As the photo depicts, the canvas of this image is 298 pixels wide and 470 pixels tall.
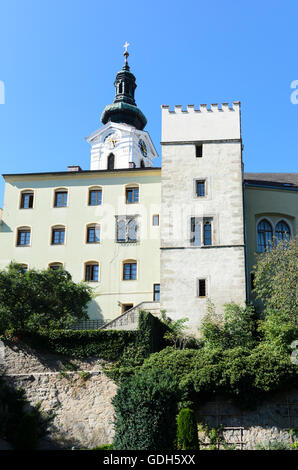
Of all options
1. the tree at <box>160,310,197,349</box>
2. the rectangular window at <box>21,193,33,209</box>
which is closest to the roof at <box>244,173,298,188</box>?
the tree at <box>160,310,197,349</box>

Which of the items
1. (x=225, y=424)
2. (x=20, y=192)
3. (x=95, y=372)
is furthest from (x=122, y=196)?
(x=225, y=424)

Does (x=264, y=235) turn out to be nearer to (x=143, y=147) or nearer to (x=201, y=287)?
(x=201, y=287)

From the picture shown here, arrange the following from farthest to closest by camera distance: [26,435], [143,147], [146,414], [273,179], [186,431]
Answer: [143,147] → [273,179] → [26,435] → [186,431] → [146,414]

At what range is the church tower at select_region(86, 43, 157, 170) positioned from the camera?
56125mm

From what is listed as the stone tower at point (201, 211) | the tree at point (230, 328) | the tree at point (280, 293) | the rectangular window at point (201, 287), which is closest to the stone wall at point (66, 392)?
the tree at point (230, 328)

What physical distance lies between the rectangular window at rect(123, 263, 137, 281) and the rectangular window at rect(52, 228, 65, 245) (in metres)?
4.47

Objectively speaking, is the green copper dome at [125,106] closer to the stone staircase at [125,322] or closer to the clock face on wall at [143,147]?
the clock face on wall at [143,147]

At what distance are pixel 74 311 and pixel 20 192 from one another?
13201mm

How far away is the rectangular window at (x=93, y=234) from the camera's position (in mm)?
39103

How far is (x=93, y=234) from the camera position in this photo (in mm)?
39281

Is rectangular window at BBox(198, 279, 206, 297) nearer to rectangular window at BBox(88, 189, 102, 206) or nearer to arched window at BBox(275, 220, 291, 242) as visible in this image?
arched window at BBox(275, 220, 291, 242)

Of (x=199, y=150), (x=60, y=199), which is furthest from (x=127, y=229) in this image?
(x=199, y=150)

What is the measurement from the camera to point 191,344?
101ft

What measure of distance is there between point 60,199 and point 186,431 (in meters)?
21.8
